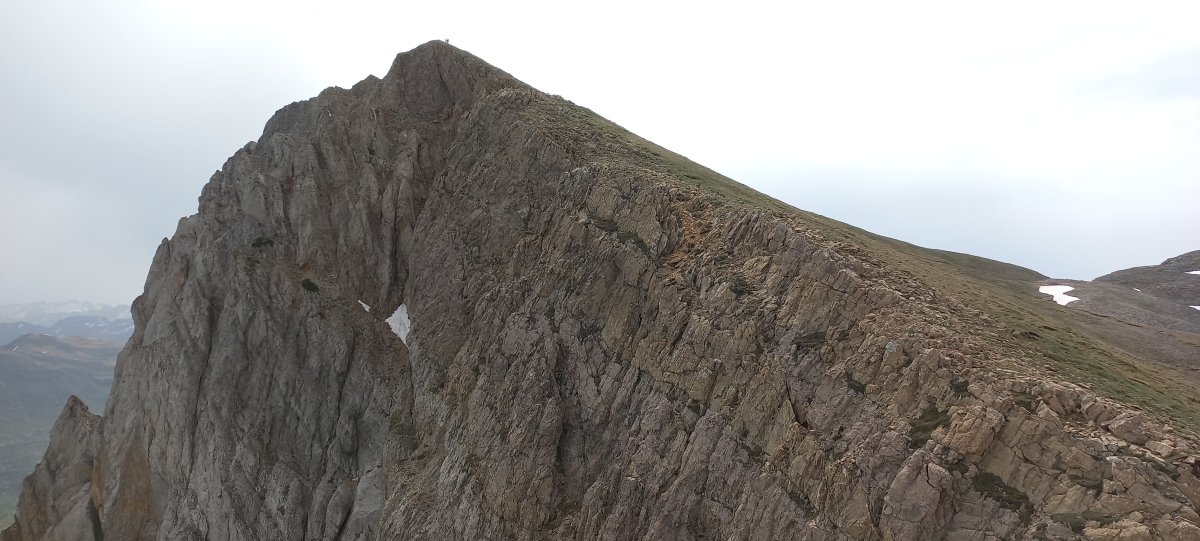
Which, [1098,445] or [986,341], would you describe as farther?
[986,341]

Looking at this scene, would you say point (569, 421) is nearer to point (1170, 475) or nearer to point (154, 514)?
point (1170, 475)

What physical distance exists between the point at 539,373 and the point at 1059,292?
132 feet

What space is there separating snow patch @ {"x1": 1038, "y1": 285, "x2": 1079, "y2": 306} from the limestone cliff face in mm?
22106

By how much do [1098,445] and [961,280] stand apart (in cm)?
1541

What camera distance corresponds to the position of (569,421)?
3312cm

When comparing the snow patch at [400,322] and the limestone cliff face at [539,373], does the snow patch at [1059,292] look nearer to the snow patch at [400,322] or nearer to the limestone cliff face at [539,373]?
the limestone cliff face at [539,373]

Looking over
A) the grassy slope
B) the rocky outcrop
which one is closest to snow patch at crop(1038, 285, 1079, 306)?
the grassy slope

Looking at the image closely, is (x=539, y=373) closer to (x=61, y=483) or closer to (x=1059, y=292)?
(x=1059, y=292)

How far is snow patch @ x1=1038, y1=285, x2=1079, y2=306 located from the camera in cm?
4220

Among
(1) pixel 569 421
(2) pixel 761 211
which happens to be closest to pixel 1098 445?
(2) pixel 761 211

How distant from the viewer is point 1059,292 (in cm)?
4456

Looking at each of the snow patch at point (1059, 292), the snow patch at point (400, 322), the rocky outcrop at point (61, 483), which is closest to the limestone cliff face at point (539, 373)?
the rocky outcrop at point (61, 483)

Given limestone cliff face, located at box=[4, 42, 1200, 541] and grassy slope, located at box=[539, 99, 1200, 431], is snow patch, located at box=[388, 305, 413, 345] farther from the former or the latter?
grassy slope, located at box=[539, 99, 1200, 431]

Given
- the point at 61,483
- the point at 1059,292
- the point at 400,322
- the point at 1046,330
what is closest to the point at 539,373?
the point at 400,322
